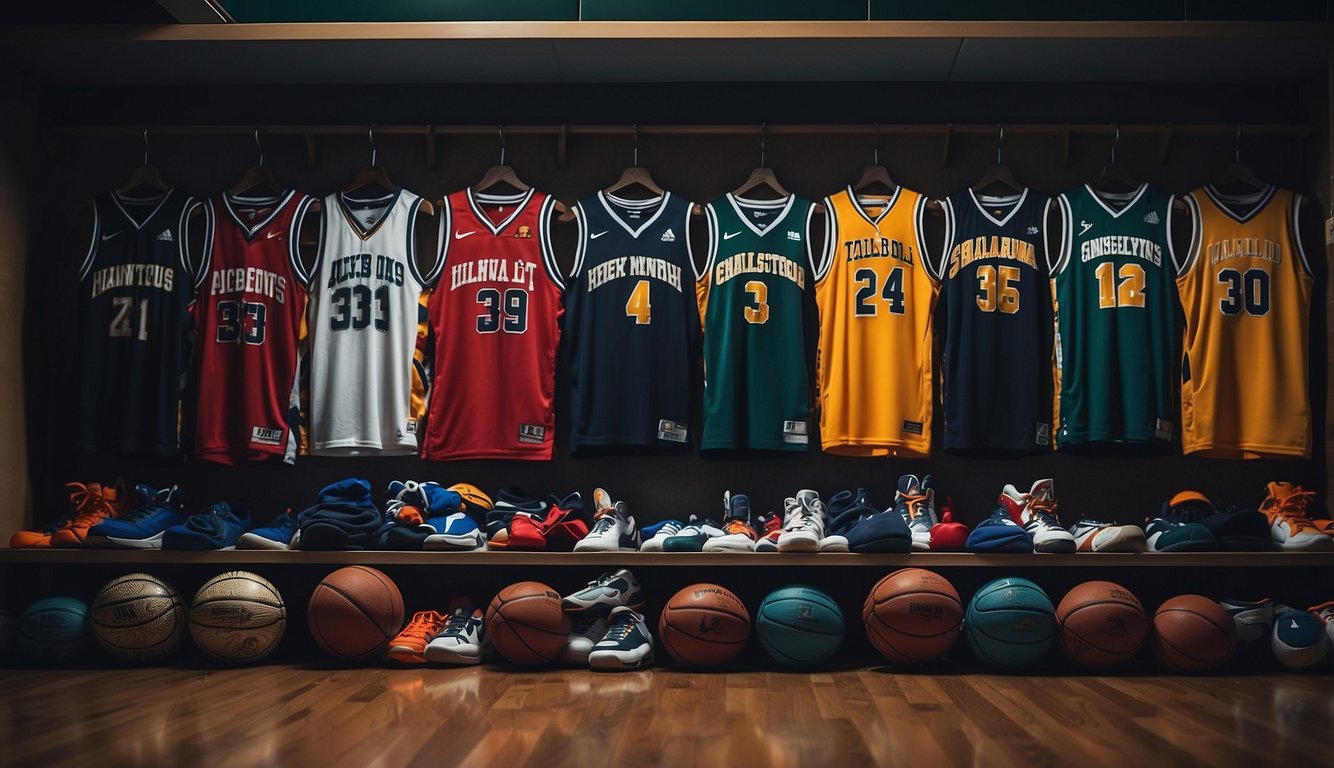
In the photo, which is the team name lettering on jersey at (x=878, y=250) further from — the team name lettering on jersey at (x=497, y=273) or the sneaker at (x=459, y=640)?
the sneaker at (x=459, y=640)

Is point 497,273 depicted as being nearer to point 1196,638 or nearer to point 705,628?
point 705,628

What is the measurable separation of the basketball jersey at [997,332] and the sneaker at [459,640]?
1.84 metres

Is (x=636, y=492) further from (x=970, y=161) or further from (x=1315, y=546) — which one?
(x=1315, y=546)

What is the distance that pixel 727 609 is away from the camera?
333 centimetres

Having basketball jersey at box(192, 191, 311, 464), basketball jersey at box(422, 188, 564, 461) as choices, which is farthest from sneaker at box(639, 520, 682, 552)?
basketball jersey at box(192, 191, 311, 464)

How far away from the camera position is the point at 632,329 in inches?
154

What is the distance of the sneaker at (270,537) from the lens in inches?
140

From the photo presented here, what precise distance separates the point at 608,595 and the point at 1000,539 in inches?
52.7

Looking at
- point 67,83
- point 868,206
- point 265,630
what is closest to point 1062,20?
point 868,206

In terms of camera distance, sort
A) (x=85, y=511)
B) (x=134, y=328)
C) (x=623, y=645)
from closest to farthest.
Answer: (x=623, y=645) < (x=85, y=511) < (x=134, y=328)

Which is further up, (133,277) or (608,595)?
(133,277)

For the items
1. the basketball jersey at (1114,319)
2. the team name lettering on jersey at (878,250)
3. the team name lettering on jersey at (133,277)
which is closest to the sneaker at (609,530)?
the team name lettering on jersey at (878,250)

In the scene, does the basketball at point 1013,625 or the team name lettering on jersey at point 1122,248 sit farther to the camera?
the team name lettering on jersey at point 1122,248

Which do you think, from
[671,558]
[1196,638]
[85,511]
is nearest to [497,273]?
[671,558]
